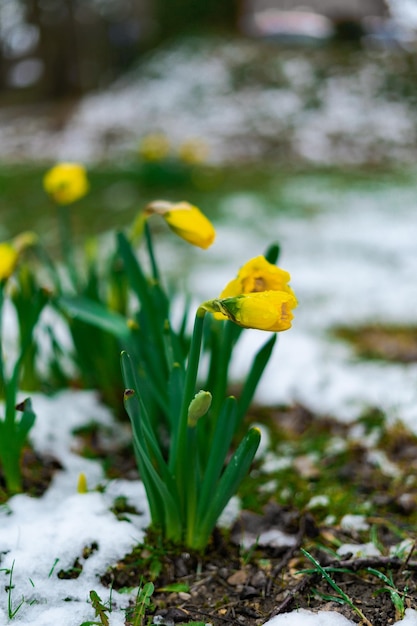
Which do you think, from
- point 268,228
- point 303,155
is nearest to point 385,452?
point 268,228

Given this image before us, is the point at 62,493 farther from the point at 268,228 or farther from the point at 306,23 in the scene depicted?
the point at 306,23

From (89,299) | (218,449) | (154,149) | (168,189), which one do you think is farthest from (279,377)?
(168,189)

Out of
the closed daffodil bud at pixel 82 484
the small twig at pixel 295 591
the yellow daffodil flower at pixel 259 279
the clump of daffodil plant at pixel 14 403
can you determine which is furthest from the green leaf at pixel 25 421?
the small twig at pixel 295 591

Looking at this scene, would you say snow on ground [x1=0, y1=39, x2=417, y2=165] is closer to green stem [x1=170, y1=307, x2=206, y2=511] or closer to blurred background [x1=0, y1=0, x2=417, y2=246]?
blurred background [x1=0, y1=0, x2=417, y2=246]

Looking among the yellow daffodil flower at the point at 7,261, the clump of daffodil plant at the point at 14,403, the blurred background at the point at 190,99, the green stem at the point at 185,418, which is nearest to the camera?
the green stem at the point at 185,418

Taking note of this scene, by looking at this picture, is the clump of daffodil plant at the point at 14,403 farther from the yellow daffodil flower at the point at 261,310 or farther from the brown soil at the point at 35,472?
the yellow daffodil flower at the point at 261,310

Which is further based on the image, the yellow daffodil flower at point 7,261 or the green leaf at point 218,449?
the yellow daffodil flower at point 7,261

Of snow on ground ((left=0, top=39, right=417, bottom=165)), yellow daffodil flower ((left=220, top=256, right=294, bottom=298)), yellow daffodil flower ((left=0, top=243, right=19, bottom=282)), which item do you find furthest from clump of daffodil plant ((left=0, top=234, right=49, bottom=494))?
snow on ground ((left=0, top=39, right=417, bottom=165))

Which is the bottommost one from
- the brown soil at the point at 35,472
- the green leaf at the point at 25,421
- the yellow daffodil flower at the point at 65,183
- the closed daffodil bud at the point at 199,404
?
the brown soil at the point at 35,472

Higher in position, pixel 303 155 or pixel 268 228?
pixel 268 228

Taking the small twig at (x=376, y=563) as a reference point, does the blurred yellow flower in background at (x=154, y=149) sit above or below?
below
